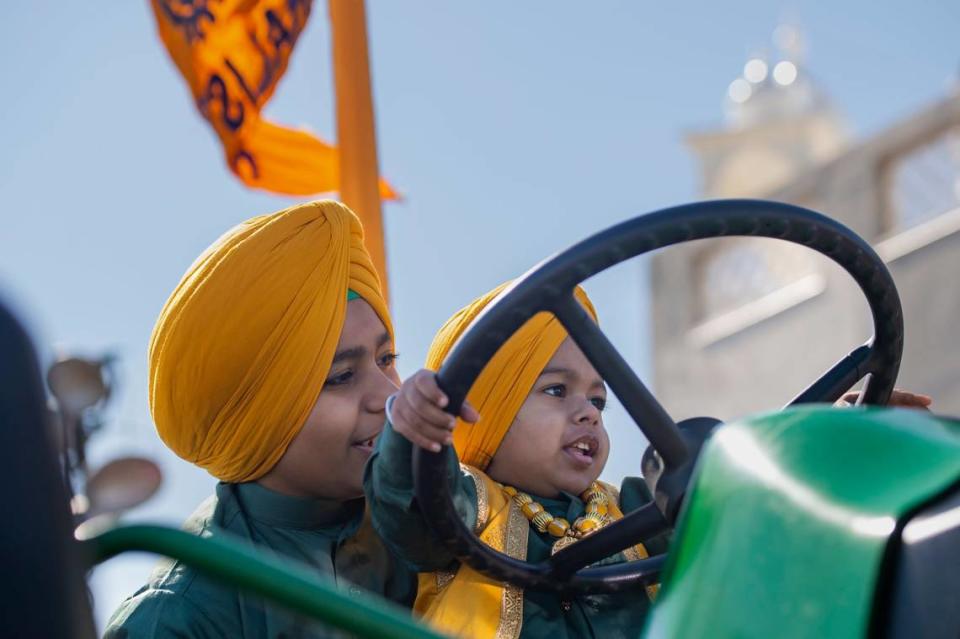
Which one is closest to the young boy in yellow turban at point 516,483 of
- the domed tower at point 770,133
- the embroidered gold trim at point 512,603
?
the embroidered gold trim at point 512,603

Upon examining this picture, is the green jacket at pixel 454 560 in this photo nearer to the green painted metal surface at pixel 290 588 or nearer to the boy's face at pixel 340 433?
the boy's face at pixel 340 433

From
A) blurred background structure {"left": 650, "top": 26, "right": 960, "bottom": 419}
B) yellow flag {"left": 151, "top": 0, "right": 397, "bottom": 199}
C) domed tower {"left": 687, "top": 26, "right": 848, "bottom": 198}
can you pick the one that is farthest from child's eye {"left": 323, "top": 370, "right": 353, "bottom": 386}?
domed tower {"left": 687, "top": 26, "right": 848, "bottom": 198}

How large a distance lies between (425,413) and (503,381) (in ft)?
2.20

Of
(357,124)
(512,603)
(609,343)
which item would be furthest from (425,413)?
(357,124)

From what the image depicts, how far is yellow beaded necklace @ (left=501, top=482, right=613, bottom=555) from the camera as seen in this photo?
6.71 ft

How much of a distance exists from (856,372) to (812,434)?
73 centimetres

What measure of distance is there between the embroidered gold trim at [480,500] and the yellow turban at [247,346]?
247 millimetres

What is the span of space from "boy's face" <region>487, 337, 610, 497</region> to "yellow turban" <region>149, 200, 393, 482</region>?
302mm

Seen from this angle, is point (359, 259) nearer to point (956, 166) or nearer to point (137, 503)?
point (137, 503)

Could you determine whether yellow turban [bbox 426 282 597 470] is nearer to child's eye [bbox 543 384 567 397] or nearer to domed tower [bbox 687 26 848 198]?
child's eye [bbox 543 384 567 397]

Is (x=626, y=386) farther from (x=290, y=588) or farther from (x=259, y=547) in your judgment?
(x=259, y=547)

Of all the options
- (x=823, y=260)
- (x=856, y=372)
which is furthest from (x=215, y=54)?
(x=823, y=260)

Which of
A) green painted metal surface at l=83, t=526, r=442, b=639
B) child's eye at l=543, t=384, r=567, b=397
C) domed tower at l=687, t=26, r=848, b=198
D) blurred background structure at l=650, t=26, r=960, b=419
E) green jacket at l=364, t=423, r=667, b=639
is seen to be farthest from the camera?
domed tower at l=687, t=26, r=848, b=198

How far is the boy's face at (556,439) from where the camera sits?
85.8 inches
